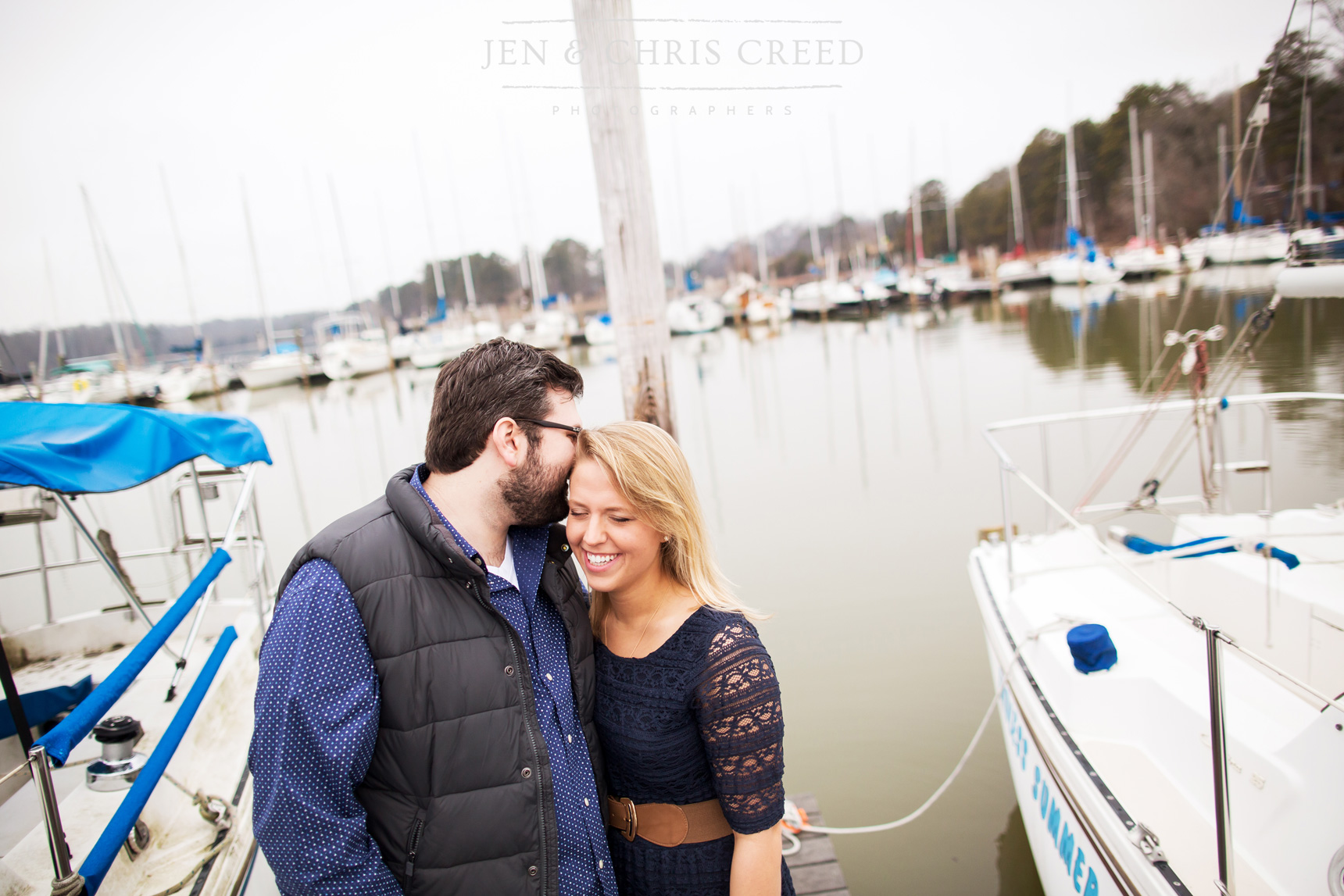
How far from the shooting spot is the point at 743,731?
151cm

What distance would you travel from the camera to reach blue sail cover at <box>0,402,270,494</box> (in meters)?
2.49

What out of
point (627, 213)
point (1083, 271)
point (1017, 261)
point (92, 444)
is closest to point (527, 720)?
point (627, 213)

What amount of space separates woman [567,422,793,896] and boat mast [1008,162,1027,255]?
2164 inches

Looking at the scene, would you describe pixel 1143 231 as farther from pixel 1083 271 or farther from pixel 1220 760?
pixel 1220 760

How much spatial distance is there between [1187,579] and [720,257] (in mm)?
84626

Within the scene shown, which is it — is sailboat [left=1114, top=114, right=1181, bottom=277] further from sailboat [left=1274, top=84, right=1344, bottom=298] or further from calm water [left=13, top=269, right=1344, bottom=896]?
sailboat [left=1274, top=84, right=1344, bottom=298]

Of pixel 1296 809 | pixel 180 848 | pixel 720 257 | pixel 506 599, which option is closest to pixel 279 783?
pixel 506 599

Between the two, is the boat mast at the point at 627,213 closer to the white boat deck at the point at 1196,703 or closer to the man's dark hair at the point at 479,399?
the man's dark hair at the point at 479,399

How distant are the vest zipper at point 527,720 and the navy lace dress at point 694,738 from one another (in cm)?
24

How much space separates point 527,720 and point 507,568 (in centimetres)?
37

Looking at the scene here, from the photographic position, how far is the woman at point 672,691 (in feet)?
5.03

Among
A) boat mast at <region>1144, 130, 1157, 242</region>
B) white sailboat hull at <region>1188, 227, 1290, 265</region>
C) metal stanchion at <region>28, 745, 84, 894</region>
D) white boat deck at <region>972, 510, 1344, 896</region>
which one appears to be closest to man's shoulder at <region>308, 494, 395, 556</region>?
metal stanchion at <region>28, 745, 84, 894</region>

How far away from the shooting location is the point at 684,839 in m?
1.67

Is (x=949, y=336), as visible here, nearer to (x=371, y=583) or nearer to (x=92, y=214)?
(x=371, y=583)
